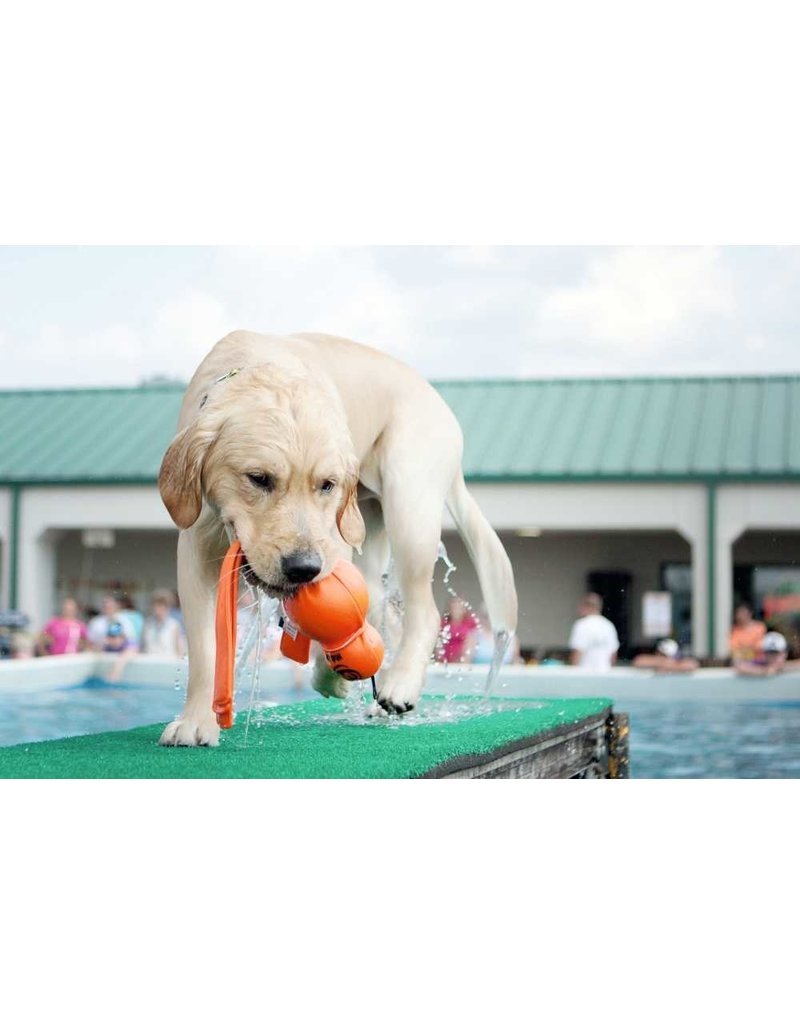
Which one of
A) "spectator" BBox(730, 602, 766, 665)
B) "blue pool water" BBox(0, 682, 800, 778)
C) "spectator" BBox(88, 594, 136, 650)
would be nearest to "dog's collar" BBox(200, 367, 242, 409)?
"blue pool water" BBox(0, 682, 800, 778)

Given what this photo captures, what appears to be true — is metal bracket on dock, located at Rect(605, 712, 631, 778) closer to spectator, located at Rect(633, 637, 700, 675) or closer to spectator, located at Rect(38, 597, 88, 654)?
spectator, located at Rect(633, 637, 700, 675)

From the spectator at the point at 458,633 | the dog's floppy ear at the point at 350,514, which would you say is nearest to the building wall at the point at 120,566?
the spectator at the point at 458,633

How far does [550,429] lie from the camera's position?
10609 mm

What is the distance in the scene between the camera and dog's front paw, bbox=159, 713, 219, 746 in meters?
4.04

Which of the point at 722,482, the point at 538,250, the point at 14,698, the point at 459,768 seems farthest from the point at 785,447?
the point at 459,768

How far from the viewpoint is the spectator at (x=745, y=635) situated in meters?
9.08

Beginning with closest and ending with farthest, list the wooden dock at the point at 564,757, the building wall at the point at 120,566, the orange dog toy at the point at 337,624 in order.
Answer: the orange dog toy at the point at 337,624 < the wooden dock at the point at 564,757 < the building wall at the point at 120,566

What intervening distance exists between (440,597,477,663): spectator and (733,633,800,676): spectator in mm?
1847

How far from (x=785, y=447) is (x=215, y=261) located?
209 inches

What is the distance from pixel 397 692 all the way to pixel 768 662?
5194 millimetres

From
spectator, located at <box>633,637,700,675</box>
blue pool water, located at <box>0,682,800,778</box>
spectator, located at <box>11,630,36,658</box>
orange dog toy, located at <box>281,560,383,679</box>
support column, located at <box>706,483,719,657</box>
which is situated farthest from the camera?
support column, located at <box>706,483,719,657</box>

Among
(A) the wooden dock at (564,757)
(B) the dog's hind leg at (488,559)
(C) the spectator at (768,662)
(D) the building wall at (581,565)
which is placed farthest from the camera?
(D) the building wall at (581,565)

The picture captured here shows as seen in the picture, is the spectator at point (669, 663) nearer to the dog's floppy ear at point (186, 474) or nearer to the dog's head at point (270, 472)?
the dog's head at point (270, 472)

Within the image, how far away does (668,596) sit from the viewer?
11.1 metres
